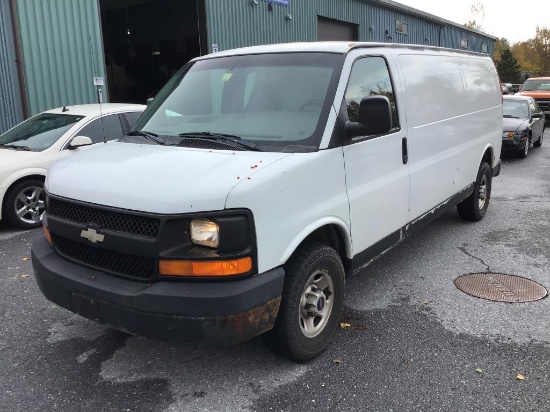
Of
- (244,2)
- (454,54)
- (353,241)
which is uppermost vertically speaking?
(244,2)

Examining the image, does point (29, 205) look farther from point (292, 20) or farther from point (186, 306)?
point (292, 20)

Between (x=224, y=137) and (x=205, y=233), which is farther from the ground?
(x=224, y=137)

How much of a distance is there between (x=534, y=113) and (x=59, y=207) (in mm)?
14434

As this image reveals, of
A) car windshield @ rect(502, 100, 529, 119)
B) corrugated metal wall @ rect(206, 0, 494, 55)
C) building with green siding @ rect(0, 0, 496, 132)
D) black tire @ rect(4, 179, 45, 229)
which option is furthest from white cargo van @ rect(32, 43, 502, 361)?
corrugated metal wall @ rect(206, 0, 494, 55)

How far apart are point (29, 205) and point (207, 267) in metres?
5.16

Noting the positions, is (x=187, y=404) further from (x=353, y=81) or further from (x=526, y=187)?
(x=526, y=187)

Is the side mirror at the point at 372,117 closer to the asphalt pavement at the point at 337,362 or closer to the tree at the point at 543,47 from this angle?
the asphalt pavement at the point at 337,362

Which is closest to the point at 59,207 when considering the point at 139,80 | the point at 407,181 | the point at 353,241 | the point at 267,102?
the point at 267,102

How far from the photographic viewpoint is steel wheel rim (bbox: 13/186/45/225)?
6855mm

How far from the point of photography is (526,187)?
A: 9406 millimetres

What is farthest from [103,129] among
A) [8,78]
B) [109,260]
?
[109,260]

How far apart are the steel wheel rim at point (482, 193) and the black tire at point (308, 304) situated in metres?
4.10

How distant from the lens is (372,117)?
3.44 metres

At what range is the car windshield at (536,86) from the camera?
20969 millimetres
